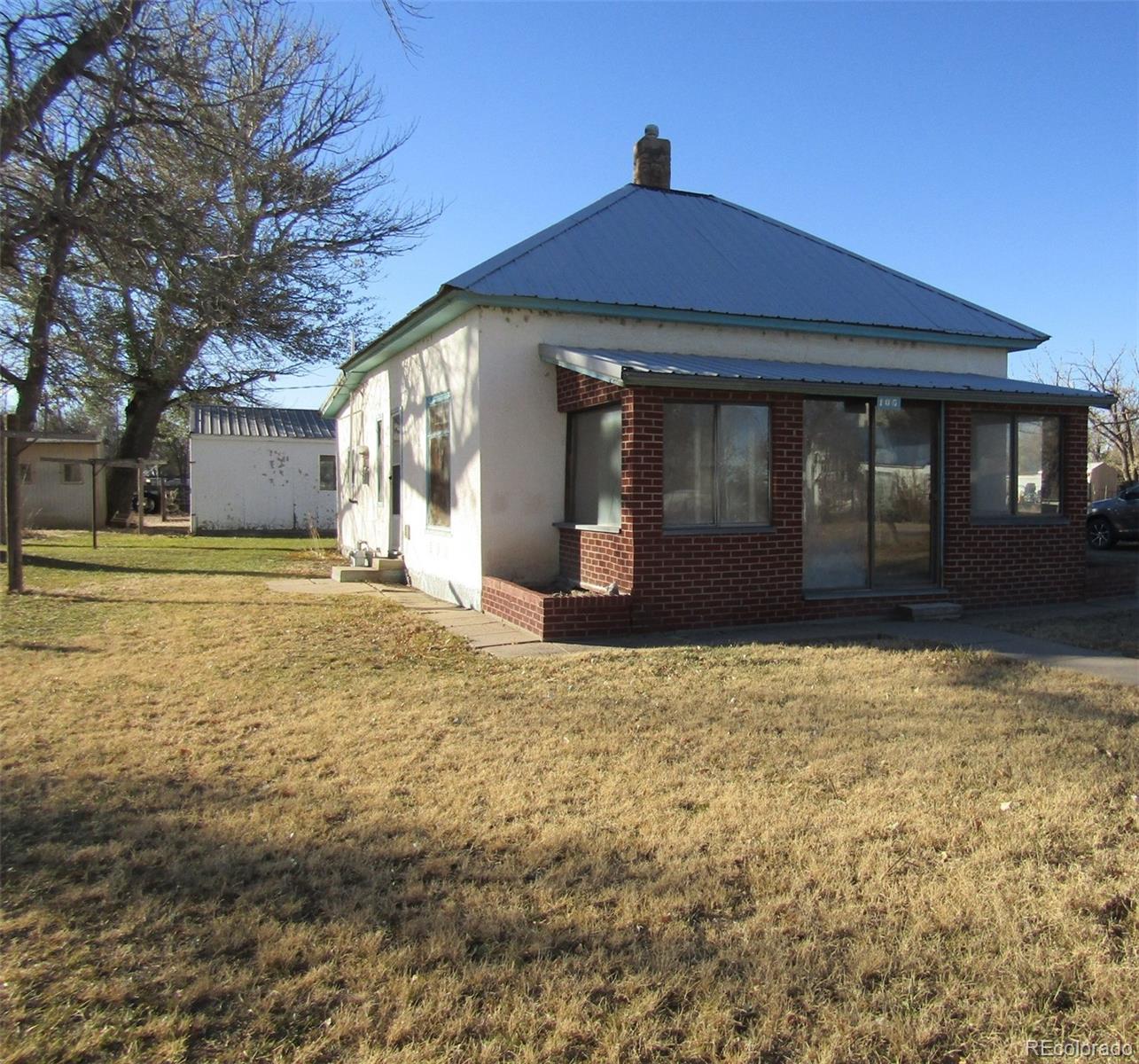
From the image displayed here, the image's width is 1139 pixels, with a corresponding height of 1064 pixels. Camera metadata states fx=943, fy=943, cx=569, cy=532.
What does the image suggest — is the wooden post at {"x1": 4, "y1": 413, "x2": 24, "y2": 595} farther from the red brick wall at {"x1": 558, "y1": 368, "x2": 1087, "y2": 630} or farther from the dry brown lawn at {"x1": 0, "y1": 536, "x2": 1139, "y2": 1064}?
the red brick wall at {"x1": 558, "y1": 368, "x2": 1087, "y2": 630}

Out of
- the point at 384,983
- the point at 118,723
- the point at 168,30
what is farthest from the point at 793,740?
the point at 168,30

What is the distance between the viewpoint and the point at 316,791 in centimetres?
450

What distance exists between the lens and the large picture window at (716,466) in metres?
9.09

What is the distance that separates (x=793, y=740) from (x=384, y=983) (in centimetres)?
304

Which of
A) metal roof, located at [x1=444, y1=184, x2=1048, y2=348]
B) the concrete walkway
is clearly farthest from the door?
metal roof, located at [x1=444, y1=184, x2=1048, y2=348]

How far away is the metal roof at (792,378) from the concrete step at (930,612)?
7.05ft

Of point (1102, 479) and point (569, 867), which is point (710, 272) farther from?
point (1102, 479)

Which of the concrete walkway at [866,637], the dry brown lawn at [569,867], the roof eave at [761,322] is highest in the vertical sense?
the roof eave at [761,322]

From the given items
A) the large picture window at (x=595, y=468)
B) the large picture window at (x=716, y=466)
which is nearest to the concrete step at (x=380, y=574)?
the large picture window at (x=595, y=468)

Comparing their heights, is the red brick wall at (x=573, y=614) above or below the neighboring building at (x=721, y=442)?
below

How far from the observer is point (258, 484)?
2883 centimetres

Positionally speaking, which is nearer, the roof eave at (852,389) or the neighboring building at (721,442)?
the roof eave at (852,389)

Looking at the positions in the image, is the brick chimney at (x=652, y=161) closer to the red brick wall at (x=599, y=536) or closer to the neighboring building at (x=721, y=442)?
the neighboring building at (x=721, y=442)

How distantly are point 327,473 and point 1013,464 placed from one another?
22818 mm
